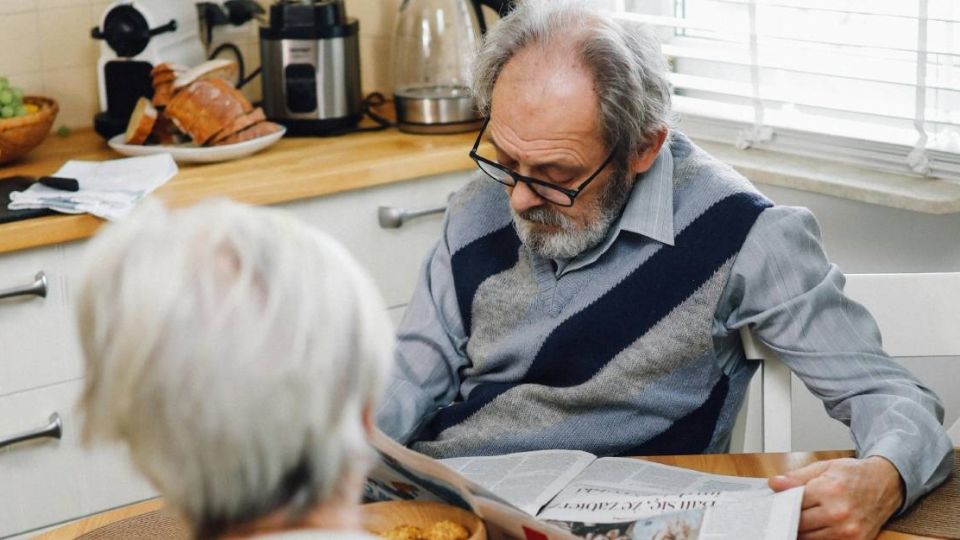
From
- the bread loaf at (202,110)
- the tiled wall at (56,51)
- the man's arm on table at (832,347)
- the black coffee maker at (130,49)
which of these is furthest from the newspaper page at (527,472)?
the tiled wall at (56,51)

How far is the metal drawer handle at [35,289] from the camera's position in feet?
6.75

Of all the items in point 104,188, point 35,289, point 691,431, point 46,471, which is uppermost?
point 104,188

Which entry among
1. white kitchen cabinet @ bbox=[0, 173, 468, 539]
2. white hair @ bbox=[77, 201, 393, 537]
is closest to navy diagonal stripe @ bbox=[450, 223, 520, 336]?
white kitchen cabinet @ bbox=[0, 173, 468, 539]

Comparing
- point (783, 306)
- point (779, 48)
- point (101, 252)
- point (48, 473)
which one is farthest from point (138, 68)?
point (101, 252)

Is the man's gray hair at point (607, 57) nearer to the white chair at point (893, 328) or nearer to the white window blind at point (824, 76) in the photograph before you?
the white chair at point (893, 328)

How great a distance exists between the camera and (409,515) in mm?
1224

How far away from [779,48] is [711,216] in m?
0.83

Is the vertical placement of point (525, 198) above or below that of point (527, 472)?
above

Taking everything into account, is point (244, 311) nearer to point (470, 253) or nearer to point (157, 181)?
point (470, 253)

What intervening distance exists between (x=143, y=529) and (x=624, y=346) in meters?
0.64

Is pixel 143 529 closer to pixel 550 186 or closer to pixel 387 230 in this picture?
pixel 550 186

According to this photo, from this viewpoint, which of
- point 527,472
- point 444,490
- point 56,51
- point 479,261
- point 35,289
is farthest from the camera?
point 56,51

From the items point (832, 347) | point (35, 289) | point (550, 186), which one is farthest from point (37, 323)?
point (832, 347)

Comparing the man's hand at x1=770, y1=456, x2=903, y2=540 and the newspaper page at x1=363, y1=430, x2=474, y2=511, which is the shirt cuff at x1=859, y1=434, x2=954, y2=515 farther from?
the newspaper page at x1=363, y1=430, x2=474, y2=511
